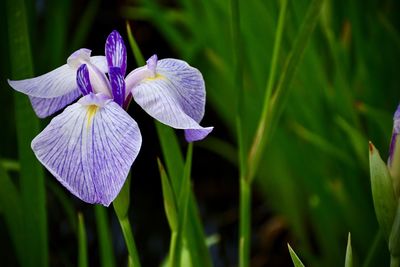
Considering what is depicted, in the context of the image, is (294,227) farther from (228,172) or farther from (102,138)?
(102,138)

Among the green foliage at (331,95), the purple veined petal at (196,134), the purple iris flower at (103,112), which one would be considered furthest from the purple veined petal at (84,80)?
the green foliage at (331,95)

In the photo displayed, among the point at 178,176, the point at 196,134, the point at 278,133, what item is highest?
the point at 196,134

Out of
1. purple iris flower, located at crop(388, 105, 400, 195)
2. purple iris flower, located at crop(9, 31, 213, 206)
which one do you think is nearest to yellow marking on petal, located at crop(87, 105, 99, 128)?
purple iris flower, located at crop(9, 31, 213, 206)

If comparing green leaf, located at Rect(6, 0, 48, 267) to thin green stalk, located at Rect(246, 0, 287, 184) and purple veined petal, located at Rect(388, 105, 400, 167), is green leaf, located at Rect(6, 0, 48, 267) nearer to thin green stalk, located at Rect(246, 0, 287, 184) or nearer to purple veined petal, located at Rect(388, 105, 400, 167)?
thin green stalk, located at Rect(246, 0, 287, 184)

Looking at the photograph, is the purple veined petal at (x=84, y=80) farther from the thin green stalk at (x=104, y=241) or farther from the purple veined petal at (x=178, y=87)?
the thin green stalk at (x=104, y=241)

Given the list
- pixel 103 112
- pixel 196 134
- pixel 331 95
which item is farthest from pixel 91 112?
pixel 331 95

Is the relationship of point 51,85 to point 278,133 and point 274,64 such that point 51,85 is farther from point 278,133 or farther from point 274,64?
point 278,133

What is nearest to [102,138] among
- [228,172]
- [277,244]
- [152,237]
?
[152,237]
